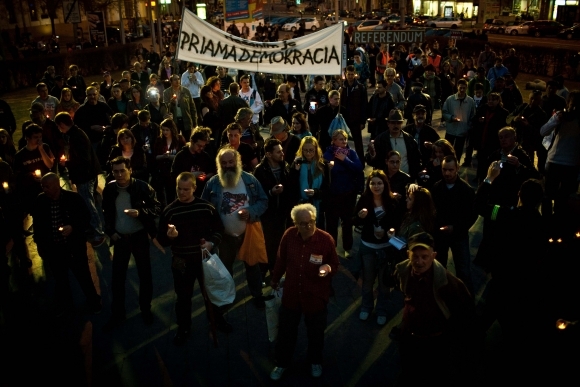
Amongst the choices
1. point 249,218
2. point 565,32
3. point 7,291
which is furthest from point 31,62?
point 565,32

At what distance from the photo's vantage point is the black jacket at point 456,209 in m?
5.73

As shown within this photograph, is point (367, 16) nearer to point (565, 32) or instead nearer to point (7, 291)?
point (565, 32)

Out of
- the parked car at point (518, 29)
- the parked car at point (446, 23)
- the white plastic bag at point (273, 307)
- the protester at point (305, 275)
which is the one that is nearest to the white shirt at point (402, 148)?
the protester at point (305, 275)

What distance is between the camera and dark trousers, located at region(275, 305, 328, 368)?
15.8ft

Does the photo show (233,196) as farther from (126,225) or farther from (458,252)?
(458,252)

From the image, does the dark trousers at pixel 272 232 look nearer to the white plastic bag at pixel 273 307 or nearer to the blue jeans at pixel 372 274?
the blue jeans at pixel 372 274

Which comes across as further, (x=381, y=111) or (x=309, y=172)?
(x=381, y=111)

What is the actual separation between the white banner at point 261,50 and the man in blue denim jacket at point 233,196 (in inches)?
123

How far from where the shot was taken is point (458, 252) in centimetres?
595

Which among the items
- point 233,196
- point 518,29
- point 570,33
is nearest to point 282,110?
point 233,196

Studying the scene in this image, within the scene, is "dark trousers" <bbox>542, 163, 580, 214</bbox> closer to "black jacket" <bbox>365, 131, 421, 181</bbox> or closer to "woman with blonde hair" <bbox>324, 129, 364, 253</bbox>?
"black jacket" <bbox>365, 131, 421, 181</bbox>

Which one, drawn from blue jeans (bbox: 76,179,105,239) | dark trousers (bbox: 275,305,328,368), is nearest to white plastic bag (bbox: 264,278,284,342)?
dark trousers (bbox: 275,305,328,368)

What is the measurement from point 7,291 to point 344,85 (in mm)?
7226

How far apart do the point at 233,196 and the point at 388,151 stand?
2622 mm
